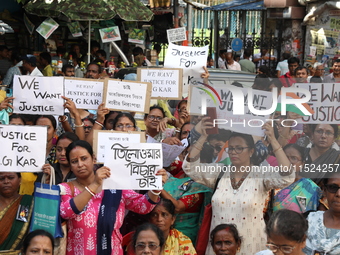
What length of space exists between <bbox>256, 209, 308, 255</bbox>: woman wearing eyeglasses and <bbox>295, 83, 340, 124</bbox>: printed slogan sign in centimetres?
200

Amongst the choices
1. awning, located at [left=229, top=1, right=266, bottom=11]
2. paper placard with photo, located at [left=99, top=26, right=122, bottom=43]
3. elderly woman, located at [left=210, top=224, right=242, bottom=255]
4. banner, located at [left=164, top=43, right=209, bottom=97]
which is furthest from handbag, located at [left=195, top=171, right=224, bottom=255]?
awning, located at [left=229, top=1, right=266, bottom=11]

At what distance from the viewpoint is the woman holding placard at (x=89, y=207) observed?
5.18 metres

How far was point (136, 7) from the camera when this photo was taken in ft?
47.7

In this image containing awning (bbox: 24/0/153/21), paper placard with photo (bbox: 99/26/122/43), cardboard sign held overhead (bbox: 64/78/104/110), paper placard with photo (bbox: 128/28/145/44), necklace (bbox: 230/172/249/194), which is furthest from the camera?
paper placard with photo (bbox: 128/28/145/44)

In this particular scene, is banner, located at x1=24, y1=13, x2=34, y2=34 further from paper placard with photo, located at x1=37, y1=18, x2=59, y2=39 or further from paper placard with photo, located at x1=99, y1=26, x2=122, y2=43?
paper placard with photo, located at x1=99, y1=26, x2=122, y2=43

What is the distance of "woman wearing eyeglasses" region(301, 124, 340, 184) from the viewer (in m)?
6.04

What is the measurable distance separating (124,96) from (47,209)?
1983mm

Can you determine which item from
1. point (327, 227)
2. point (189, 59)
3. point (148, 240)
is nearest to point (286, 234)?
point (327, 227)

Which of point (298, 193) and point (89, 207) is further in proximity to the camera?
point (298, 193)

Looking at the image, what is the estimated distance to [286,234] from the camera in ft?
14.1

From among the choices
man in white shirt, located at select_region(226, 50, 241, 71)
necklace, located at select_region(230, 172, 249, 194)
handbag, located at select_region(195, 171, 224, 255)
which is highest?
man in white shirt, located at select_region(226, 50, 241, 71)

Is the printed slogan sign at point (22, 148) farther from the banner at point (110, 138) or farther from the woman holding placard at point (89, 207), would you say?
the banner at point (110, 138)

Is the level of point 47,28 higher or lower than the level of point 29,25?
lower

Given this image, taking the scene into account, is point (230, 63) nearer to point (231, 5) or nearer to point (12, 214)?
point (231, 5)
